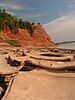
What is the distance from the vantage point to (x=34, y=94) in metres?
6.24

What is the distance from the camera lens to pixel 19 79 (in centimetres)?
684

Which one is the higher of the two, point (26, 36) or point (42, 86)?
point (42, 86)

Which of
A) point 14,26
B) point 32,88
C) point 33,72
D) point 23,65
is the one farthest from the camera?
point 14,26

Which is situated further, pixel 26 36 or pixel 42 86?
pixel 26 36

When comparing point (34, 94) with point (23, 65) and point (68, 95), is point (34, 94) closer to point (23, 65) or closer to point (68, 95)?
point (68, 95)

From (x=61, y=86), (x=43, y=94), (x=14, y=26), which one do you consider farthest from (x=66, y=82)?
(x=14, y=26)

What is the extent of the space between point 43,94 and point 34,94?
0.71 feet

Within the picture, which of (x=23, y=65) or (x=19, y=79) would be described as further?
(x=23, y=65)

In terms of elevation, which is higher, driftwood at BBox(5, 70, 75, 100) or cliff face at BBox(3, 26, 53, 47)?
driftwood at BBox(5, 70, 75, 100)

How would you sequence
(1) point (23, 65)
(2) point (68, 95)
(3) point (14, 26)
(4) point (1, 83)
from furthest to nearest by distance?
(3) point (14, 26)
(1) point (23, 65)
(4) point (1, 83)
(2) point (68, 95)

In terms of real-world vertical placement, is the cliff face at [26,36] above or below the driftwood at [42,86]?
below

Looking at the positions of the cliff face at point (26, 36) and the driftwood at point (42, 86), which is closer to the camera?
the driftwood at point (42, 86)

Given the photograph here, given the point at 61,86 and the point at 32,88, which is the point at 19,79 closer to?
the point at 32,88

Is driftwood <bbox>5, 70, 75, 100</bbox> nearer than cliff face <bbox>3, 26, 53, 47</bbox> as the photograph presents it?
Yes
